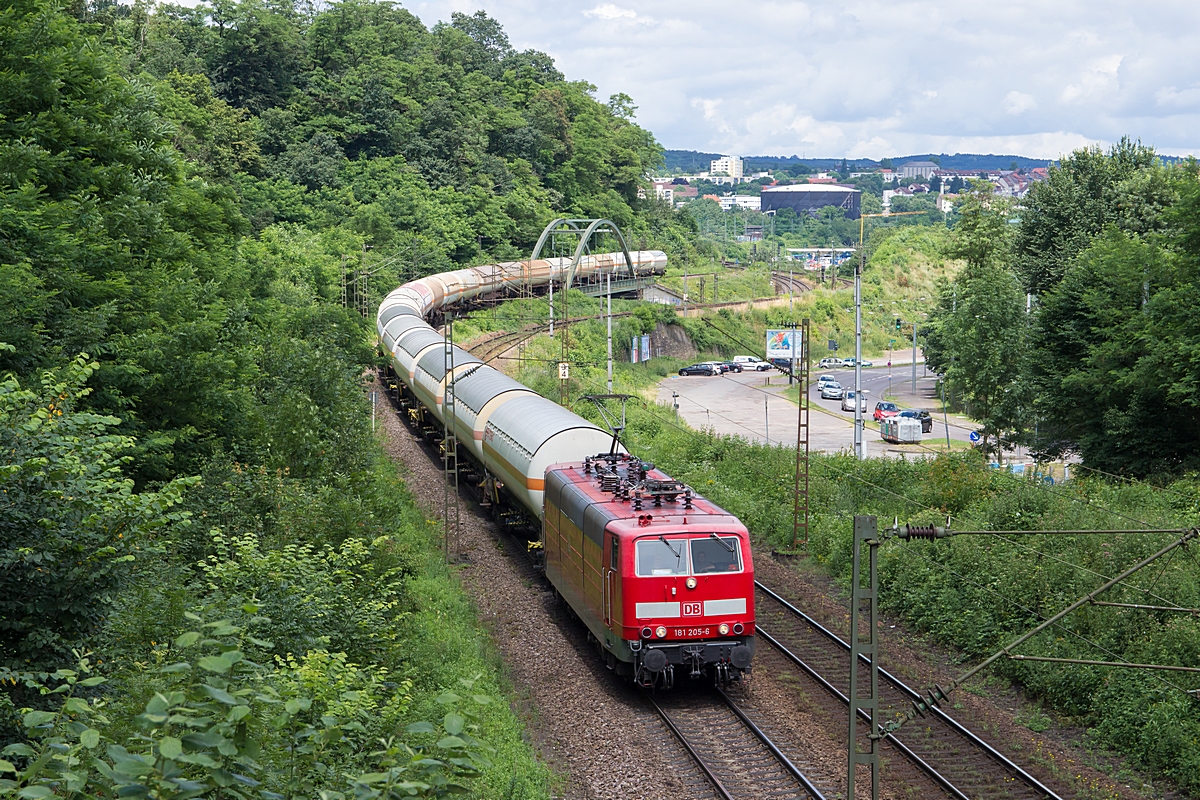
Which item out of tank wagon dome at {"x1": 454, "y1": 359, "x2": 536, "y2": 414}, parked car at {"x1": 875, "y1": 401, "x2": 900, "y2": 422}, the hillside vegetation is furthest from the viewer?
parked car at {"x1": 875, "y1": 401, "x2": 900, "y2": 422}

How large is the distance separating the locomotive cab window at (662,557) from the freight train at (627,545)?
0.05 ft

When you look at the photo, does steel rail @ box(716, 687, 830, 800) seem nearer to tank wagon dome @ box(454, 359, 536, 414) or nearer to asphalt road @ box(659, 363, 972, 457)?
tank wagon dome @ box(454, 359, 536, 414)

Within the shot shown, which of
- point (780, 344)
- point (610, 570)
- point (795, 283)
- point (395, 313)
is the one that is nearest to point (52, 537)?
point (610, 570)

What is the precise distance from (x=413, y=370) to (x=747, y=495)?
1303 cm

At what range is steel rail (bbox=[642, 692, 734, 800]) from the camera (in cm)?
1350

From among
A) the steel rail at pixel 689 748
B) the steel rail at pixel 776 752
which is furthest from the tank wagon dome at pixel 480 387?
the steel rail at pixel 776 752

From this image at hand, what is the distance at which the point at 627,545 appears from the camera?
16.1 m

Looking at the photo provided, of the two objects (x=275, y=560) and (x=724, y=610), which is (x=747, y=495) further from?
(x=275, y=560)

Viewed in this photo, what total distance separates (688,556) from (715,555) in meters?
0.44

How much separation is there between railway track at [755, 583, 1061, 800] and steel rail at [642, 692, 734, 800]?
245 cm

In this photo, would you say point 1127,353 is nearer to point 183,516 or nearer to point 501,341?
point 183,516

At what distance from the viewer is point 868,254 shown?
116 meters

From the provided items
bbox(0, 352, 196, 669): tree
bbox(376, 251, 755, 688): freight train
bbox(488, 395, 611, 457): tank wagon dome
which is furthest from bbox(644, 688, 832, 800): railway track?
bbox(0, 352, 196, 669): tree

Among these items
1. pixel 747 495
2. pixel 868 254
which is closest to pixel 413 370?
pixel 747 495
